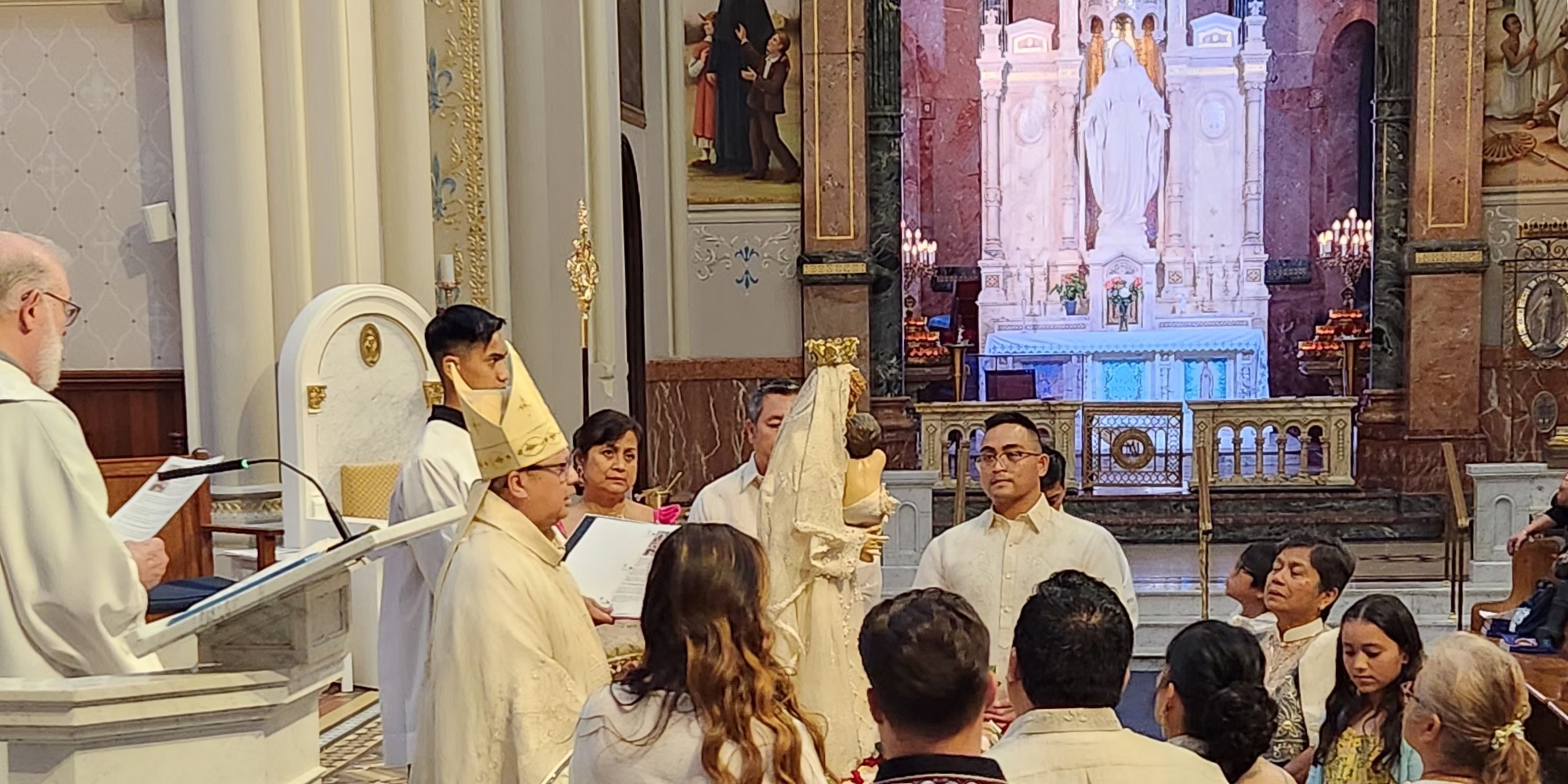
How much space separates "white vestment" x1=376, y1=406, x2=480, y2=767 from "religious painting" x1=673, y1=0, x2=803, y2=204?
958cm

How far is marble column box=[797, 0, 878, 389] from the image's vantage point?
13.3 metres

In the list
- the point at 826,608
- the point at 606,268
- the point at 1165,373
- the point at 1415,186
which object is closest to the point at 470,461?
the point at 826,608

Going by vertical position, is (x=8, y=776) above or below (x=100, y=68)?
below

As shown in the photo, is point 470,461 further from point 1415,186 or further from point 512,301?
point 1415,186

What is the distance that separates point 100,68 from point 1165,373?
486 inches

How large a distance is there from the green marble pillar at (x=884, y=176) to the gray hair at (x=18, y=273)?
35.6ft

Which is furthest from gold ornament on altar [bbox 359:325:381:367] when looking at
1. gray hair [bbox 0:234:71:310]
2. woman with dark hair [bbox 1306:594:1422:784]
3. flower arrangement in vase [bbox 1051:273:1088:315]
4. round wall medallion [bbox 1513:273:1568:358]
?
flower arrangement in vase [bbox 1051:273:1088:315]

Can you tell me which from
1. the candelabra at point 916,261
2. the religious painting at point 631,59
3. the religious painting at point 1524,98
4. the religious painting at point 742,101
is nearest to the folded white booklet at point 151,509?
the religious painting at point 631,59

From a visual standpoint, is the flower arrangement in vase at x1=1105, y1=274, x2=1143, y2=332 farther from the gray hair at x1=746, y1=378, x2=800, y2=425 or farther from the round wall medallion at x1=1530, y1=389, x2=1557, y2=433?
the gray hair at x1=746, y1=378, x2=800, y2=425

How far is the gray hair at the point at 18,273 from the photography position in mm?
3008

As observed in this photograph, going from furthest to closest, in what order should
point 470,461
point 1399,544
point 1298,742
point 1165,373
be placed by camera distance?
point 1165,373, point 1399,544, point 470,461, point 1298,742

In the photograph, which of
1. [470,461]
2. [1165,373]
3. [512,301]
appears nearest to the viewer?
[470,461]

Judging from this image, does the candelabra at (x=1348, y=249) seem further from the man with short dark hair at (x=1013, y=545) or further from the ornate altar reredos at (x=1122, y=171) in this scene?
the man with short dark hair at (x=1013, y=545)

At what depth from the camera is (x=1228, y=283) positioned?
57.0 feet
